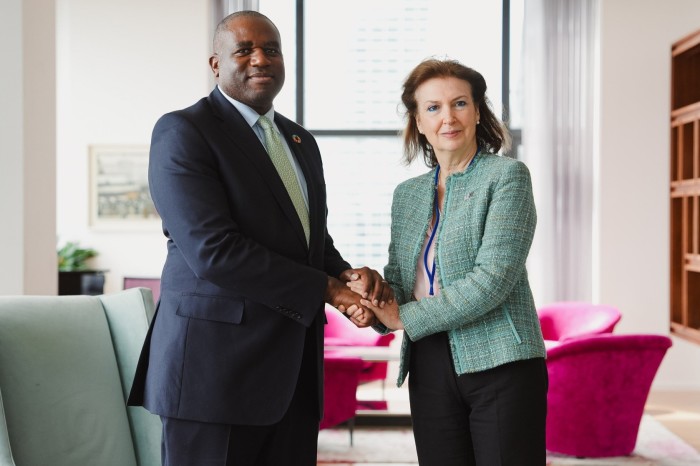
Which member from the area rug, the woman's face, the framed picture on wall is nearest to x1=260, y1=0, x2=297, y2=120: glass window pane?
the framed picture on wall

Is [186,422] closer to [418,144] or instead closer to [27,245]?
[418,144]

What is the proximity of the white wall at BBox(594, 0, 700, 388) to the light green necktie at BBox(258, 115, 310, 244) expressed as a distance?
5.39 m

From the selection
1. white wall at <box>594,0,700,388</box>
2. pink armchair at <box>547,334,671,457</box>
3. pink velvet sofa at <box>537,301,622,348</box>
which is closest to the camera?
pink armchair at <box>547,334,671,457</box>

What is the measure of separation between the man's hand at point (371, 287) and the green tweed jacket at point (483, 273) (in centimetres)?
6

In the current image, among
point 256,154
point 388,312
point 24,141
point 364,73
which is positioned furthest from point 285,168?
point 364,73

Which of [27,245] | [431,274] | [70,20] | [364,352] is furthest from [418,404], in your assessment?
[70,20]

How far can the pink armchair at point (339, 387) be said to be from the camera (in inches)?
176

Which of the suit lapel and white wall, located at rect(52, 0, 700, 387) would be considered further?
white wall, located at rect(52, 0, 700, 387)

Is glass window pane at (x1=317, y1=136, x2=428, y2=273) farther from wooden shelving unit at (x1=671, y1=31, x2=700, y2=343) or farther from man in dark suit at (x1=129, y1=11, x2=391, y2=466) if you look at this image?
man in dark suit at (x1=129, y1=11, x2=391, y2=466)

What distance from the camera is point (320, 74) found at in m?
7.39

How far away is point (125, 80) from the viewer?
7035 millimetres

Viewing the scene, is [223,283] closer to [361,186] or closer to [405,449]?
[405,449]

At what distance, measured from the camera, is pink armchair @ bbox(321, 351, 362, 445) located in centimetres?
448

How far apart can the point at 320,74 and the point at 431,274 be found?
552 cm
